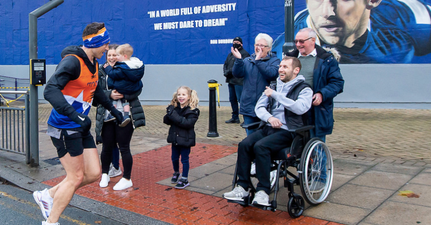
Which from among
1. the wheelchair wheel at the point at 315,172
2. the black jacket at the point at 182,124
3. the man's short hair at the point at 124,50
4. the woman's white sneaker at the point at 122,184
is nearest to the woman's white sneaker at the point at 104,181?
the woman's white sneaker at the point at 122,184

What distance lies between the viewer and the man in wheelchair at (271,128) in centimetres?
417

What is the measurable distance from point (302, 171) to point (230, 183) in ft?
4.89

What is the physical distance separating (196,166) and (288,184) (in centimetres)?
233

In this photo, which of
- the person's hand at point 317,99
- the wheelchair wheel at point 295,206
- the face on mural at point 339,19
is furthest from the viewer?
the face on mural at point 339,19

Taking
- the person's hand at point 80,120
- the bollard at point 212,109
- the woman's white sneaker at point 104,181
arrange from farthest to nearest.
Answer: the bollard at point 212,109 < the woman's white sneaker at point 104,181 < the person's hand at point 80,120

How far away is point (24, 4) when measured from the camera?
17.7m

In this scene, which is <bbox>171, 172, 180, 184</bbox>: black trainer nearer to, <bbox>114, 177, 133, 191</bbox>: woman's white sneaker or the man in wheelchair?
<bbox>114, 177, 133, 191</bbox>: woman's white sneaker

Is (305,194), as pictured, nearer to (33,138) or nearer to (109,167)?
(109,167)

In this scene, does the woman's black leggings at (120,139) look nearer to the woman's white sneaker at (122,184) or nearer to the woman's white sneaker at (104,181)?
the woman's white sneaker at (122,184)

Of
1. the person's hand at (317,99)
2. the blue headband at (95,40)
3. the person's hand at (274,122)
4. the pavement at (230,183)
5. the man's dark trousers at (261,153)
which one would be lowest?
the pavement at (230,183)

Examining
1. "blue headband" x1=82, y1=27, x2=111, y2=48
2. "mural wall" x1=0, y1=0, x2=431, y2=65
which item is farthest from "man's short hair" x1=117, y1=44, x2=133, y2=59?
"mural wall" x1=0, y1=0, x2=431, y2=65

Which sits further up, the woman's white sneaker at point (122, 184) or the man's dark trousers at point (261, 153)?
the man's dark trousers at point (261, 153)

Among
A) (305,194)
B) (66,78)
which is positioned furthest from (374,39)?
(66,78)

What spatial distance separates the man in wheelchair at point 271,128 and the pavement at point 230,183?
1.04ft
